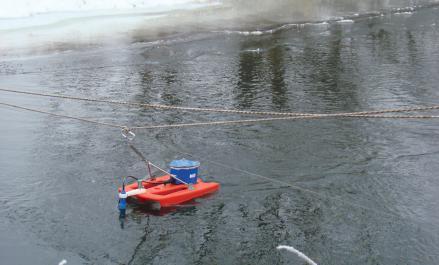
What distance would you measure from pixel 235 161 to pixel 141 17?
20906 millimetres

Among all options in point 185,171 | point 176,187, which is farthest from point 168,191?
point 185,171

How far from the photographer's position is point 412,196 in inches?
409

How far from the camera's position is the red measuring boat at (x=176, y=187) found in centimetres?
1004

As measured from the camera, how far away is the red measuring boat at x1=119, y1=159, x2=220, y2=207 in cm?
1004

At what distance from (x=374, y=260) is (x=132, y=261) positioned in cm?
356

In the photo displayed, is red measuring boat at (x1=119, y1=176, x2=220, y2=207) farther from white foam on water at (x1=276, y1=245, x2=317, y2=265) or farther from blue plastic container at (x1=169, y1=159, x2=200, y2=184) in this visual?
white foam on water at (x1=276, y1=245, x2=317, y2=265)

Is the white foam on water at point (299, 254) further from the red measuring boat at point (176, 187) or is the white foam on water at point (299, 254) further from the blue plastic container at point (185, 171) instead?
the blue plastic container at point (185, 171)

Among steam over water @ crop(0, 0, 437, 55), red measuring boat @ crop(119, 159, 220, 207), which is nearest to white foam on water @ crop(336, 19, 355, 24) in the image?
steam over water @ crop(0, 0, 437, 55)

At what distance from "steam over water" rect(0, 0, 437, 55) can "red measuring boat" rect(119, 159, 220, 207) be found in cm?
1526

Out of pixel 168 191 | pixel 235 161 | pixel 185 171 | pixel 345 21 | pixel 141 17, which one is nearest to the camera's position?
pixel 168 191

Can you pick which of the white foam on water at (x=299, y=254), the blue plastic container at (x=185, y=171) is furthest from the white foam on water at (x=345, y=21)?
the white foam on water at (x=299, y=254)

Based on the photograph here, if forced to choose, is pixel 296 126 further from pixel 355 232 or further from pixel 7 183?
pixel 7 183

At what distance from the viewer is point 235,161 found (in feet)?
39.6

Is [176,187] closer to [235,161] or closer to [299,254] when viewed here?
[235,161]
